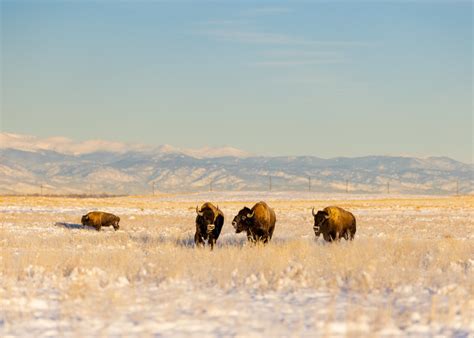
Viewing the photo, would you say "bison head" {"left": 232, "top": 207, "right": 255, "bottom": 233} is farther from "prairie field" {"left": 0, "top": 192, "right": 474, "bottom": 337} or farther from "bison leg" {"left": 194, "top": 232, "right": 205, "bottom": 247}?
"prairie field" {"left": 0, "top": 192, "right": 474, "bottom": 337}

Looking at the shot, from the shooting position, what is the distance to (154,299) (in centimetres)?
1166

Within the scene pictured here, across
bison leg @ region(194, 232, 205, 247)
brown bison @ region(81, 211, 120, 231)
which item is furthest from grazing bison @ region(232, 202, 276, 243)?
brown bison @ region(81, 211, 120, 231)

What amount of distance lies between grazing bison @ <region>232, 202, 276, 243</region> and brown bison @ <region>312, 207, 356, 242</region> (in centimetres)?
147

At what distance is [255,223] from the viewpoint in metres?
22.1

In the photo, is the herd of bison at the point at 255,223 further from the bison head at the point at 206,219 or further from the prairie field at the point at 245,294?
the prairie field at the point at 245,294

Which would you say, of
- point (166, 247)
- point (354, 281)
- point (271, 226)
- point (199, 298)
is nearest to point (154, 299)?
point (199, 298)

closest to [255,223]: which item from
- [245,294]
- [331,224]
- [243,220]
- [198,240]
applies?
[243,220]

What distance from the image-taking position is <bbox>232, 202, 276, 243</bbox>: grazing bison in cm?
2184

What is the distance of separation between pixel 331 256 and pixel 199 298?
5885 millimetres

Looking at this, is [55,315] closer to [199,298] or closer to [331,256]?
[199,298]

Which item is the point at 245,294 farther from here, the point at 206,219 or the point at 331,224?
the point at 331,224

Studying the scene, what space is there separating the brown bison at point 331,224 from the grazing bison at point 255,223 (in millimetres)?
1471

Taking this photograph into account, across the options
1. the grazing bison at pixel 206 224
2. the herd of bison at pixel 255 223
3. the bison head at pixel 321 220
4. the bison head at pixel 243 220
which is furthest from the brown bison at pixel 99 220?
the bison head at pixel 321 220

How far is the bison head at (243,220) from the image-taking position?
21766 mm
